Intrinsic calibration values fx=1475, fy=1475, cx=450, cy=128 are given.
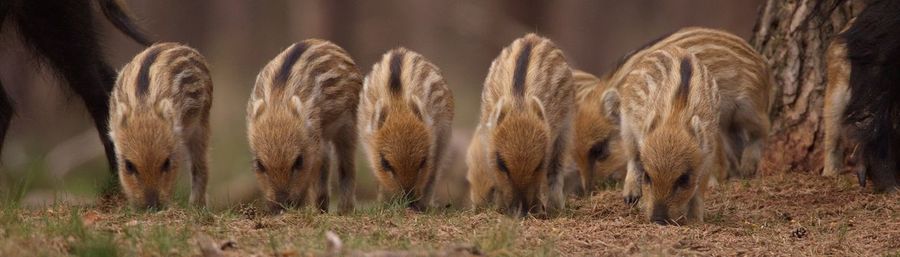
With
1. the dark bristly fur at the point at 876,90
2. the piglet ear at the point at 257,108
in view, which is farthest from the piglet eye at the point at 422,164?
the dark bristly fur at the point at 876,90

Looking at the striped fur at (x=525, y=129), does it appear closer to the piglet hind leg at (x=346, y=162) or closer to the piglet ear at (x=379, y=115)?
the piglet ear at (x=379, y=115)

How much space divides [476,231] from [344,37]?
6481mm

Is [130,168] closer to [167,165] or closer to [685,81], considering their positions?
[167,165]

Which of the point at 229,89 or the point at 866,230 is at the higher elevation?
the point at 866,230

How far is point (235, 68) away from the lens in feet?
41.3

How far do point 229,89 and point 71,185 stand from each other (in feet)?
6.90

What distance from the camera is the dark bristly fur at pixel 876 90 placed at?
7.27 m

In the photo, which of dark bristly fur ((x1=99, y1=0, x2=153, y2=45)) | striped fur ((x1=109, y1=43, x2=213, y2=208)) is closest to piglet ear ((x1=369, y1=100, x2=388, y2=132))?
striped fur ((x1=109, y1=43, x2=213, y2=208))

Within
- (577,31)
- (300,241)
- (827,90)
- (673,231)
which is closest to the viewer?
(300,241)

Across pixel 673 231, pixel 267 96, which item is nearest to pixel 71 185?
pixel 267 96

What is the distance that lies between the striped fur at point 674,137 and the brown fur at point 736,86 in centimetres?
79

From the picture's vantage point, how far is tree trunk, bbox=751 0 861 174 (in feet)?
29.5

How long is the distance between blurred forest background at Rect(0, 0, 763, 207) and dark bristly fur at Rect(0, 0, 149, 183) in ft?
13.6

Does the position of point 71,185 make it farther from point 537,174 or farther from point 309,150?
point 537,174
